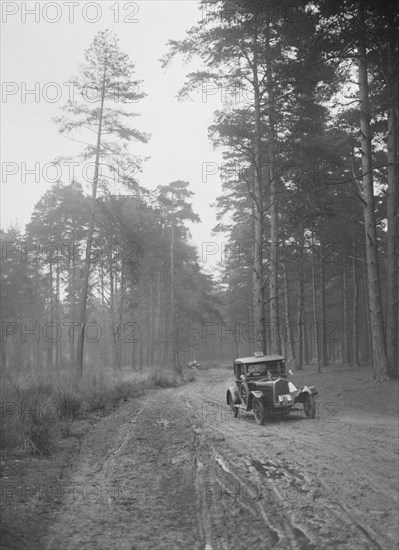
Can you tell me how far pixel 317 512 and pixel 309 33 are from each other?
13202 mm

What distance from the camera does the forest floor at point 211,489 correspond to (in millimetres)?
4297

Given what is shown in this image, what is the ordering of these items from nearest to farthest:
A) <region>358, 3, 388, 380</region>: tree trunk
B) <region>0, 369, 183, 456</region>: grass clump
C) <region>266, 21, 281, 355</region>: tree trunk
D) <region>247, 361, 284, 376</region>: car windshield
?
<region>0, 369, 183, 456</region>: grass clump → <region>247, 361, 284, 376</region>: car windshield → <region>358, 3, 388, 380</region>: tree trunk → <region>266, 21, 281, 355</region>: tree trunk

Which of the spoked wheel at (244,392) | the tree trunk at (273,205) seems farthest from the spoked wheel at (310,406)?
the tree trunk at (273,205)

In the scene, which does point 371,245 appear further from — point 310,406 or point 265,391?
point 265,391

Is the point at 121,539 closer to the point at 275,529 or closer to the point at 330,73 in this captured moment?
the point at 275,529

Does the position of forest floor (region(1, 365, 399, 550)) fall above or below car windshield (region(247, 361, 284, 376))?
below

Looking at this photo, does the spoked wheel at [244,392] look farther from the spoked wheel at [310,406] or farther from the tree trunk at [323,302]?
the tree trunk at [323,302]

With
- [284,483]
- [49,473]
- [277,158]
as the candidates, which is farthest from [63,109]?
[284,483]

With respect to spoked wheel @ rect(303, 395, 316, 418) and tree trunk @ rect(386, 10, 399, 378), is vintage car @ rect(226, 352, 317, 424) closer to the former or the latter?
spoked wheel @ rect(303, 395, 316, 418)

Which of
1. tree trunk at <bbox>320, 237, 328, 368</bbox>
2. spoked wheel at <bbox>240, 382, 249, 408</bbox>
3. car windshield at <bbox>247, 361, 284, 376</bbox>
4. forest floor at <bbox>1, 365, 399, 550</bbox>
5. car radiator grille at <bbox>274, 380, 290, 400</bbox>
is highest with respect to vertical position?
tree trunk at <bbox>320, 237, 328, 368</bbox>

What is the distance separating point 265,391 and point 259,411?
2.61 feet

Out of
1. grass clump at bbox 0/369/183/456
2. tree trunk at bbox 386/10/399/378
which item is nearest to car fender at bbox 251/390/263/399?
grass clump at bbox 0/369/183/456

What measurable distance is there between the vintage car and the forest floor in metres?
0.77

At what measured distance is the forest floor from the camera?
4297 millimetres
